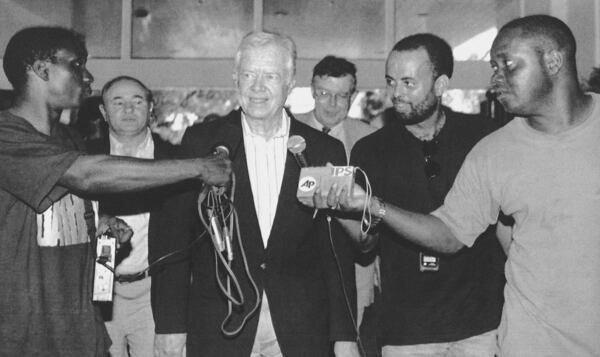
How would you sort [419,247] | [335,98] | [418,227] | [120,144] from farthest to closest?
[335,98] < [120,144] < [419,247] < [418,227]

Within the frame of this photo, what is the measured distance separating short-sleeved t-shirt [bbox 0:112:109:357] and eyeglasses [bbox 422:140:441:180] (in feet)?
6.10

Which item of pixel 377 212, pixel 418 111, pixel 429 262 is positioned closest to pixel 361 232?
pixel 377 212

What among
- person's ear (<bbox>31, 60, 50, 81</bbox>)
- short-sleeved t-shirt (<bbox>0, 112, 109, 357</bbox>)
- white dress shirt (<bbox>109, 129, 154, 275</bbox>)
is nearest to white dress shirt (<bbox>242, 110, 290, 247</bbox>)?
short-sleeved t-shirt (<bbox>0, 112, 109, 357</bbox>)

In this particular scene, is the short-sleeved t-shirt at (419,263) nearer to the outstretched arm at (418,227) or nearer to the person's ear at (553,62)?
the outstretched arm at (418,227)

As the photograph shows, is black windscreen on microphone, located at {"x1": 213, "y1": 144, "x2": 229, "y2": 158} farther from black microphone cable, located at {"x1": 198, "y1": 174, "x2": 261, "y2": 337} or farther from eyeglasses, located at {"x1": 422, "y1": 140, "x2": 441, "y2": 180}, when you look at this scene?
eyeglasses, located at {"x1": 422, "y1": 140, "x2": 441, "y2": 180}

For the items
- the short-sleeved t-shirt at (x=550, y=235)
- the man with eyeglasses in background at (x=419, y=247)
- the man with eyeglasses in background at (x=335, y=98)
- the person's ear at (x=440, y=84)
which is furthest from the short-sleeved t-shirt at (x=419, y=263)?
the man with eyeglasses in background at (x=335, y=98)

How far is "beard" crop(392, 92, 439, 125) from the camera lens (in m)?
3.84

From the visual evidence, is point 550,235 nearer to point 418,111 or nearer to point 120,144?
point 418,111

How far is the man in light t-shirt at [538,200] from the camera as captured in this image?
8.96ft

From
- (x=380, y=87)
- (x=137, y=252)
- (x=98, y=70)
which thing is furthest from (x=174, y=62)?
(x=137, y=252)

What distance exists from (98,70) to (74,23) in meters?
0.66

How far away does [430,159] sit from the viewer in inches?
148

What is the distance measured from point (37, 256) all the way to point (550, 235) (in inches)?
83.2

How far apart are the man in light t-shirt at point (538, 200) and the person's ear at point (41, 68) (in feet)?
4.47
